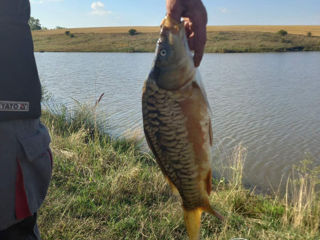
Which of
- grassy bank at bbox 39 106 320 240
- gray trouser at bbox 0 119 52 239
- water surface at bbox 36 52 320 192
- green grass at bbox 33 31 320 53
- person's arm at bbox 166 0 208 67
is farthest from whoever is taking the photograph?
green grass at bbox 33 31 320 53

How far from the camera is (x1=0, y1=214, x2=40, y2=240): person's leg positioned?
1717 millimetres

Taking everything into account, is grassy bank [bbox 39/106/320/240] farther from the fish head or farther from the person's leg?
the fish head

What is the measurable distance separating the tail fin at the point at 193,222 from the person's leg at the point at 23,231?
98 cm

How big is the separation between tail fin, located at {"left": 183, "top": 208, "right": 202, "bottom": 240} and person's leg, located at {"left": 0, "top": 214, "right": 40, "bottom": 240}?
3.21ft

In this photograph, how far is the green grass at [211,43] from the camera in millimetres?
36844

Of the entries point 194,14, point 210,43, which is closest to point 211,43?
point 210,43

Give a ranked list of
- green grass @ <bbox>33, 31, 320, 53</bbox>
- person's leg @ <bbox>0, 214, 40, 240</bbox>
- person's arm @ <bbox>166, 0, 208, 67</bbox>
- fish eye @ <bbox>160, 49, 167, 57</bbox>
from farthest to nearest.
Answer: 1. green grass @ <bbox>33, 31, 320, 53</bbox>
2. person's leg @ <bbox>0, 214, 40, 240</bbox>
3. fish eye @ <bbox>160, 49, 167, 57</bbox>
4. person's arm @ <bbox>166, 0, 208, 67</bbox>

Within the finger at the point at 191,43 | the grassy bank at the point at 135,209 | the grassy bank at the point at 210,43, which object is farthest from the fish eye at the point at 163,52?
the grassy bank at the point at 210,43

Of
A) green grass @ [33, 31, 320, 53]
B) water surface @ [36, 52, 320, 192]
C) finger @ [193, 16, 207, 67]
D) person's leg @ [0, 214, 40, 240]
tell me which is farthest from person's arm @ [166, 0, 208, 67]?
green grass @ [33, 31, 320, 53]

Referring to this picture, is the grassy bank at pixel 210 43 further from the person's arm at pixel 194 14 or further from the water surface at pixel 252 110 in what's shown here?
the person's arm at pixel 194 14

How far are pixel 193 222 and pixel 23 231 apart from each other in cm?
105

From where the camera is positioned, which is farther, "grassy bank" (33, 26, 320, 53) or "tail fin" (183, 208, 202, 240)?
"grassy bank" (33, 26, 320, 53)

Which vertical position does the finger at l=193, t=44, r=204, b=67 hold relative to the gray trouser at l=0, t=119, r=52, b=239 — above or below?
above

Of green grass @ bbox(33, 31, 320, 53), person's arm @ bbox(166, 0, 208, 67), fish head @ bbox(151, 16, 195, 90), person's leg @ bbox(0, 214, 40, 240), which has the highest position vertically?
green grass @ bbox(33, 31, 320, 53)
